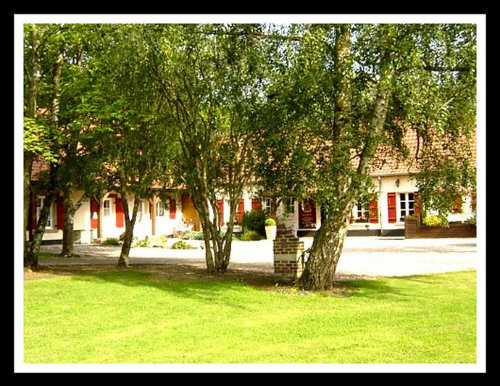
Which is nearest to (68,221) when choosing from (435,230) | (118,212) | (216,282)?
(216,282)

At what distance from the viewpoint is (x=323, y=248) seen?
11.4 meters

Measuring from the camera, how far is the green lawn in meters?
6.92

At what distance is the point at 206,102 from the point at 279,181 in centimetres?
352

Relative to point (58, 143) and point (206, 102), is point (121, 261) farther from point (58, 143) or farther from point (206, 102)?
point (206, 102)

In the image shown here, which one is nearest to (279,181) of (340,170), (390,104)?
(340,170)

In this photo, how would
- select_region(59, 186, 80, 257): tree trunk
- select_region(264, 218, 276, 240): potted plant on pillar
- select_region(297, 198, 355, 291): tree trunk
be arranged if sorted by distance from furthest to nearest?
select_region(264, 218, 276, 240): potted plant on pillar → select_region(59, 186, 80, 257): tree trunk → select_region(297, 198, 355, 291): tree trunk

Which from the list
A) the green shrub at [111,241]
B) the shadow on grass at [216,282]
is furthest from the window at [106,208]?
the shadow on grass at [216,282]

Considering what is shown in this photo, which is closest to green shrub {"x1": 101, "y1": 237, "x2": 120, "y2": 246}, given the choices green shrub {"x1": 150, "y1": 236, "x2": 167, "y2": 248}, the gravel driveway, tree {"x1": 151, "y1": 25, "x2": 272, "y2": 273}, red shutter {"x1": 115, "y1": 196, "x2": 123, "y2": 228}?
green shrub {"x1": 150, "y1": 236, "x2": 167, "y2": 248}

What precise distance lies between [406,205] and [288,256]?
54.6 feet

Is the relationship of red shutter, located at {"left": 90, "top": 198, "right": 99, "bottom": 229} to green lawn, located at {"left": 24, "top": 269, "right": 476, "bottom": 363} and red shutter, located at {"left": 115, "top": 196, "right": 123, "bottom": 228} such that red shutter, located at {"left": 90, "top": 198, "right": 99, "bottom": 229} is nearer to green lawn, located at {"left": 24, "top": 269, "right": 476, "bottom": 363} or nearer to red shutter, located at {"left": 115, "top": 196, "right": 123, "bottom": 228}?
red shutter, located at {"left": 115, "top": 196, "right": 123, "bottom": 228}

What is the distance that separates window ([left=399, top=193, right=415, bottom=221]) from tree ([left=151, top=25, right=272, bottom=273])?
16.1 meters

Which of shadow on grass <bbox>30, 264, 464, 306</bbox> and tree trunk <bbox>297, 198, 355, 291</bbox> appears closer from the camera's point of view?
shadow on grass <bbox>30, 264, 464, 306</bbox>

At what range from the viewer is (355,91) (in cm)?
980
